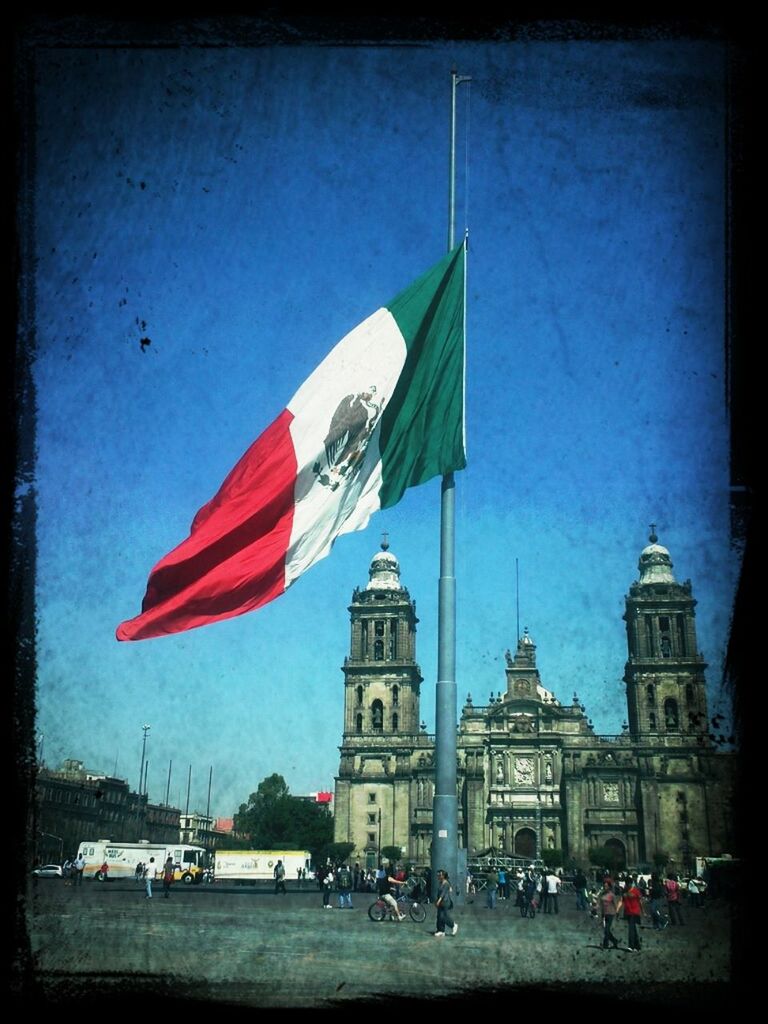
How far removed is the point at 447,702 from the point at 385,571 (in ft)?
215

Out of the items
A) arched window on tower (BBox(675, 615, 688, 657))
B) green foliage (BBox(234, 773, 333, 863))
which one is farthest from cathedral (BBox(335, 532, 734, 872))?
arched window on tower (BBox(675, 615, 688, 657))

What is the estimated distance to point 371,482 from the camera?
10.1 metres

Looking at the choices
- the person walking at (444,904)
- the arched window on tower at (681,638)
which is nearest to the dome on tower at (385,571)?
the arched window on tower at (681,638)

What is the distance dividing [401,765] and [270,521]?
60.9 metres

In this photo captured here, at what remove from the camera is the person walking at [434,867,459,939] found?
9711 millimetres

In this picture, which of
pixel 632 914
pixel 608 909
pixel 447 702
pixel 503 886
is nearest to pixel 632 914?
pixel 632 914

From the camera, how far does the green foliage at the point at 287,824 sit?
71375mm

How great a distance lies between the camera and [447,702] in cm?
979

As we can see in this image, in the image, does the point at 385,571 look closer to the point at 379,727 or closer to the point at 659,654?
the point at 379,727

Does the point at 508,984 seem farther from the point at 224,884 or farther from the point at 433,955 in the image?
the point at 224,884

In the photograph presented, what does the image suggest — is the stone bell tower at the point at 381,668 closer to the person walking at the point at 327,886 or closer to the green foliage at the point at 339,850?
the green foliage at the point at 339,850

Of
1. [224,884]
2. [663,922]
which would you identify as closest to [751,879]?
[663,922]

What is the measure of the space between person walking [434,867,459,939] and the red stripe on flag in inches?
124

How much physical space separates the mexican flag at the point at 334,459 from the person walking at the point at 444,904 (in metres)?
3.16
